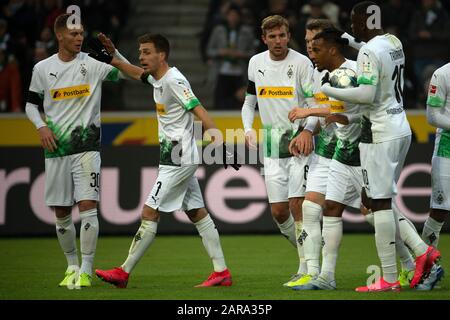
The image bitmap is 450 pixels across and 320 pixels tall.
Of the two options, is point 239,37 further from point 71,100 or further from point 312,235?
point 312,235

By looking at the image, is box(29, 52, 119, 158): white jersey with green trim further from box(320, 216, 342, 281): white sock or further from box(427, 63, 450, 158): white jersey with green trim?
box(427, 63, 450, 158): white jersey with green trim

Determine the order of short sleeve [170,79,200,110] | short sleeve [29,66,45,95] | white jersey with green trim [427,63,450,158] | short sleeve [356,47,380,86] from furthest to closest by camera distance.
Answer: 1. short sleeve [29,66,45,95]
2. white jersey with green trim [427,63,450,158]
3. short sleeve [170,79,200,110]
4. short sleeve [356,47,380,86]

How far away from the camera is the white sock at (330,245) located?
9453 millimetres

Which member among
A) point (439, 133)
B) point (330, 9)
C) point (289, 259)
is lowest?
point (289, 259)

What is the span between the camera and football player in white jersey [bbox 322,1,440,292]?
29.0ft

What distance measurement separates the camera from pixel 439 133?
1033 cm

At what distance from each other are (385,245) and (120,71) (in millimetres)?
3303

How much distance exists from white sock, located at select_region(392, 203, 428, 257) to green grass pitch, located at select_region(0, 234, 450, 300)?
396mm

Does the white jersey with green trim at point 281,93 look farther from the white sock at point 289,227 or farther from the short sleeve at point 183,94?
the short sleeve at point 183,94

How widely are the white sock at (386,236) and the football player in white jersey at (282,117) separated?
1262 millimetres

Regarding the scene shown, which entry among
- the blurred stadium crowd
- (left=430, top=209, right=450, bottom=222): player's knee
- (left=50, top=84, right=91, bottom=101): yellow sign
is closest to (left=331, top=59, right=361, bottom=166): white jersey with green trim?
(left=430, top=209, right=450, bottom=222): player's knee
